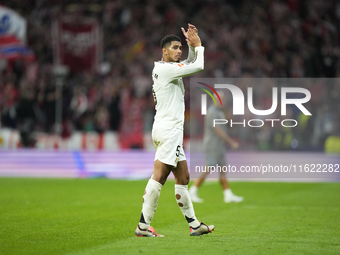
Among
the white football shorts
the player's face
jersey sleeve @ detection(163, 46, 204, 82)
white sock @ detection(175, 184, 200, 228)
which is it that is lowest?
white sock @ detection(175, 184, 200, 228)

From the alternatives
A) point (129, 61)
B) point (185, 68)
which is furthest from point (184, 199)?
point (129, 61)

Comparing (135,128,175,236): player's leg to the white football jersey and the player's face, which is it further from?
the player's face

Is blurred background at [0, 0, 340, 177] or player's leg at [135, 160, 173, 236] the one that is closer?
player's leg at [135, 160, 173, 236]

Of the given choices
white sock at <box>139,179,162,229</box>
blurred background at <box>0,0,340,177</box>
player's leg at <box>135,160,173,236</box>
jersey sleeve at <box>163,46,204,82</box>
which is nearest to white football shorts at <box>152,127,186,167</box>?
player's leg at <box>135,160,173,236</box>

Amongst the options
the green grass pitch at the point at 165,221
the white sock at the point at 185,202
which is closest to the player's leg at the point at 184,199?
the white sock at the point at 185,202

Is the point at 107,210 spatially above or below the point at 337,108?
below

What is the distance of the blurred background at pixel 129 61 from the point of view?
792 inches

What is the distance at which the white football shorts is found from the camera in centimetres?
698

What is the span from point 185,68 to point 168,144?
0.96 m

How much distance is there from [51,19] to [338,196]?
20.4 meters

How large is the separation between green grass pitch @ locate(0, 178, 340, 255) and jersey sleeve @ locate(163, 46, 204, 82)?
201 cm

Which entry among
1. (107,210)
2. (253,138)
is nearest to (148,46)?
(253,138)

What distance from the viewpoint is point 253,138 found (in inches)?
727

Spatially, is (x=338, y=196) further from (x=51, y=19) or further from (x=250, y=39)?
(x=51, y=19)
